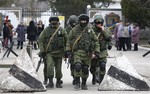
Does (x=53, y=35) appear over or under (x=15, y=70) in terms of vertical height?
over

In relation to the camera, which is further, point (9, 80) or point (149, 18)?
point (149, 18)

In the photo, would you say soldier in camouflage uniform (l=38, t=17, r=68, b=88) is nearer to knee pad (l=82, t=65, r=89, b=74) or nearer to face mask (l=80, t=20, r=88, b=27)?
face mask (l=80, t=20, r=88, b=27)

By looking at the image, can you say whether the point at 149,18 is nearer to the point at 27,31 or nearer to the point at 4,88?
the point at 27,31

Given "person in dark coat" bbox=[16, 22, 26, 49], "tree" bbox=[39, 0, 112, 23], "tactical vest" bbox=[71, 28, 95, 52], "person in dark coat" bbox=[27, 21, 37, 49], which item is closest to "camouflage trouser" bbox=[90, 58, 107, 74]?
A: "tactical vest" bbox=[71, 28, 95, 52]

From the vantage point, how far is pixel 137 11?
37812mm

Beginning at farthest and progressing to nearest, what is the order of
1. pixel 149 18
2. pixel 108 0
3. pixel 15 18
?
pixel 108 0
pixel 149 18
pixel 15 18

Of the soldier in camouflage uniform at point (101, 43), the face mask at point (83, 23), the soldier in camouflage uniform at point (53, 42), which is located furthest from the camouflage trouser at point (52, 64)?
the face mask at point (83, 23)

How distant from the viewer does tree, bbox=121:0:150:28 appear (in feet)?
124

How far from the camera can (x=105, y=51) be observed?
466 inches

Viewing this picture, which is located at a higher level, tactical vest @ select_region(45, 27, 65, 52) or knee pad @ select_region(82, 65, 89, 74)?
tactical vest @ select_region(45, 27, 65, 52)

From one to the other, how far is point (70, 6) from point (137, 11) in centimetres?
1667

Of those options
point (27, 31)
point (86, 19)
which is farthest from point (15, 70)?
point (27, 31)

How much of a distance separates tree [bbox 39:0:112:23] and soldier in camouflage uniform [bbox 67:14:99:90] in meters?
40.4

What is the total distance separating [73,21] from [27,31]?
15.9m
